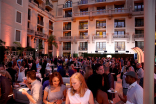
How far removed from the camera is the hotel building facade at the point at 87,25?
2223cm

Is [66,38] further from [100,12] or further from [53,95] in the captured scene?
[53,95]

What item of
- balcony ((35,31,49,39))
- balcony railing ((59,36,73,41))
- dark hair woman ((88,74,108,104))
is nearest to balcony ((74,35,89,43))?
balcony railing ((59,36,73,41))

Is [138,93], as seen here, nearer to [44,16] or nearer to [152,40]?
[152,40]

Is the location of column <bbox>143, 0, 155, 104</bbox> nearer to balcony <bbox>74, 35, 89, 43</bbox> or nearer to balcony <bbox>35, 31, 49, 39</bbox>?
balcony <bbox>35, 31, 49, 39</bbox>

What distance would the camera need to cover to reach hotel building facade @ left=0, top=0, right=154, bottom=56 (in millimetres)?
22234

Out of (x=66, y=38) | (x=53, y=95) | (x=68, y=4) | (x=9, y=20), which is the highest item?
(x=68, y=4)

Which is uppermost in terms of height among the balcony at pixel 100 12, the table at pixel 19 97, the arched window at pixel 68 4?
the arched window at pixel 68 4

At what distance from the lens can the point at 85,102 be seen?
1.54m

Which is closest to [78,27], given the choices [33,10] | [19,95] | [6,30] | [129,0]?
[33,10]

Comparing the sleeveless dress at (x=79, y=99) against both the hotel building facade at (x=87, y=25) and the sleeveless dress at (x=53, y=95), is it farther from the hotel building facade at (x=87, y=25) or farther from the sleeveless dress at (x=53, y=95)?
the hotel building facade at (x=87, y=25)

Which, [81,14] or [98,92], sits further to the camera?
[81,14]

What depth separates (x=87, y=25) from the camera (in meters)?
26.0

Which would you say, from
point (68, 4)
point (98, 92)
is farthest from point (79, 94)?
point (68, 4)

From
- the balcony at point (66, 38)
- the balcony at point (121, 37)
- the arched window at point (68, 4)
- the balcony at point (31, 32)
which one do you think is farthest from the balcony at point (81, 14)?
the balcony at point (31, 32)
